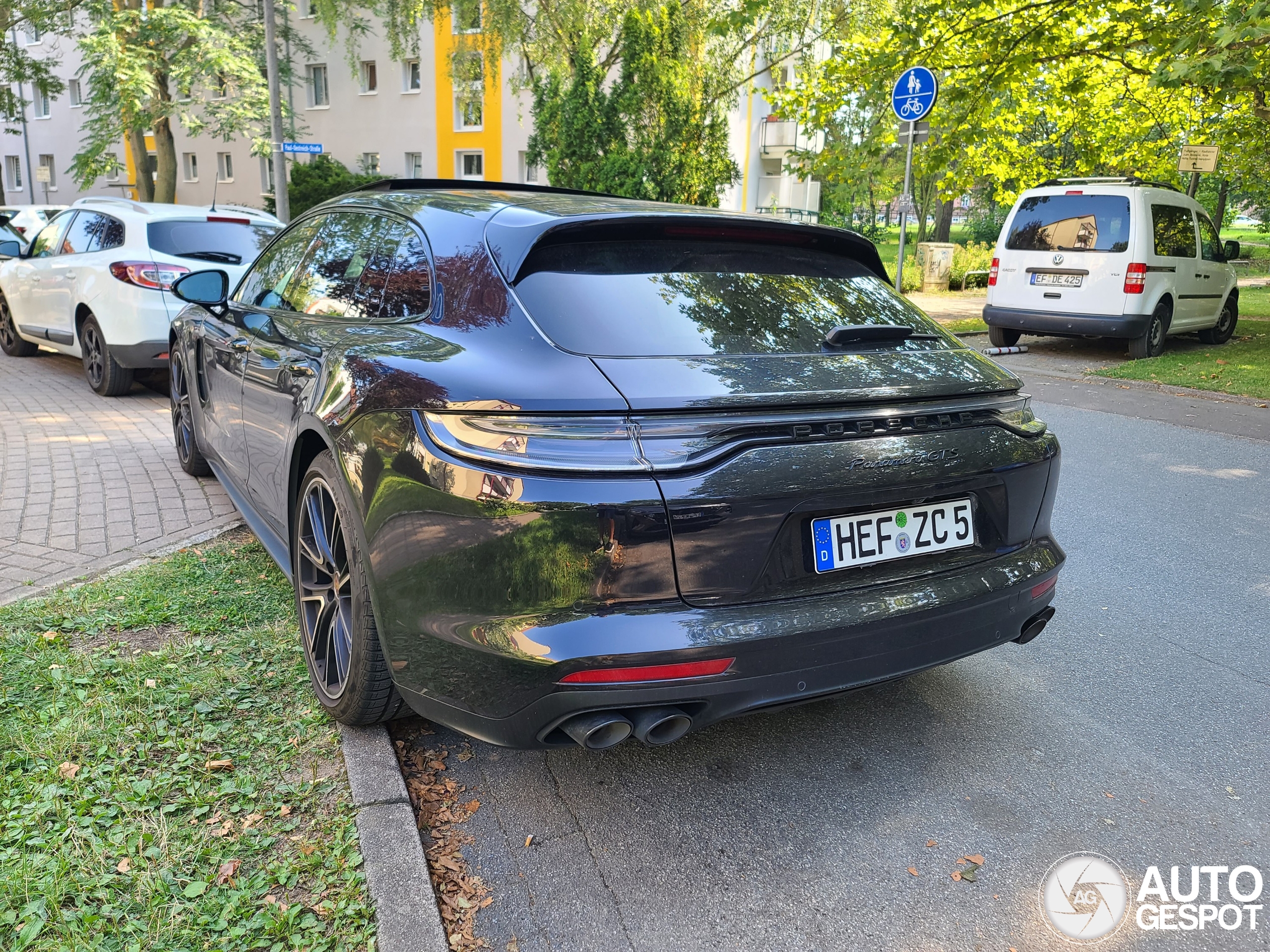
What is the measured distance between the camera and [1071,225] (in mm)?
11867

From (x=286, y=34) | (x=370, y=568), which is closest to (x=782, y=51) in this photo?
(x=286, y=34)

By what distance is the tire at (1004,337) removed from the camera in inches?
528

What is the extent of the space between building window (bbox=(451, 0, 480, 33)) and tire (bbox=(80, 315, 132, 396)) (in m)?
16.8

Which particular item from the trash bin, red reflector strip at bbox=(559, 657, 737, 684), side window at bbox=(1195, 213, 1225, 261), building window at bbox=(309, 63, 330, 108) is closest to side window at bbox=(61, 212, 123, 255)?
red reflector strip at bbox=(559, 657, 737, 684)

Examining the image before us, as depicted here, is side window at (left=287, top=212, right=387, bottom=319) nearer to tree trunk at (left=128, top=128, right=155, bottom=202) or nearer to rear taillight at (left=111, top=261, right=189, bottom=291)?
rear taillight at (left=111, top=261, right=189, bottom=291)

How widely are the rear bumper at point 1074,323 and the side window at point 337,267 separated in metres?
10.5

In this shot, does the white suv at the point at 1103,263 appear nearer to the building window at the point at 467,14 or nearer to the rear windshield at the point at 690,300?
the rear windshield at the point at 690,300

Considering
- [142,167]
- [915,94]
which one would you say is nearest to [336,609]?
[915,94]

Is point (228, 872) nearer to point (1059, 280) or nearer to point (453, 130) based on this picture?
point (1059, 280)

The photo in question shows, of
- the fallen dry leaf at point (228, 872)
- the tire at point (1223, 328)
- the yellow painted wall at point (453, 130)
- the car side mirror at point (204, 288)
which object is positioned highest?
the yellow painted wall at point (453, 130)

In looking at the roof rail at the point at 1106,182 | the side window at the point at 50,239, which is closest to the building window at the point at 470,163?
the roof rail at the point at 1106,182

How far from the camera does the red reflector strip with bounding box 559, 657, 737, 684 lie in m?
2.16

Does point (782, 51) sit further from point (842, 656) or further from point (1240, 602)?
point (842, 656)

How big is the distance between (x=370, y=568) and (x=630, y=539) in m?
0.79
